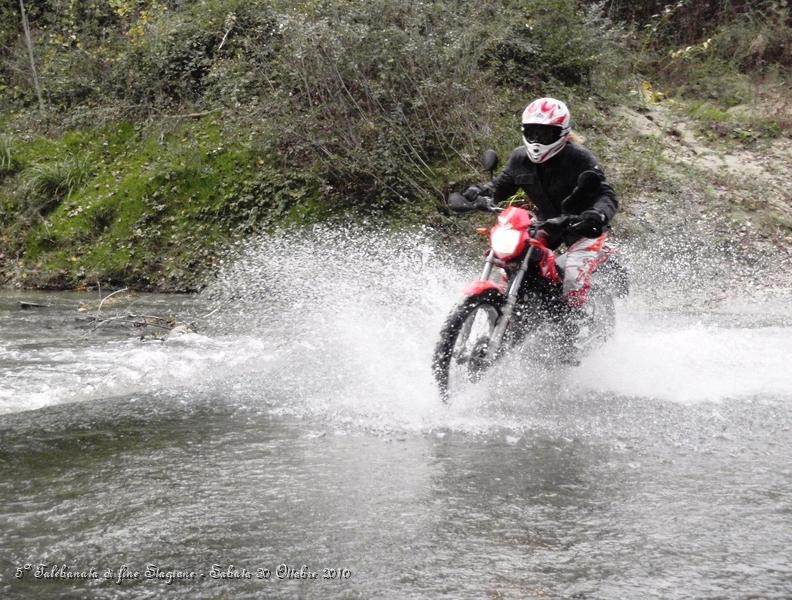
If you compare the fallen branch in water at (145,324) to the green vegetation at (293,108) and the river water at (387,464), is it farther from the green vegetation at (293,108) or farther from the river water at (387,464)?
the green vegetation at (293,108)

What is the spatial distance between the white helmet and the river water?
1.61 m

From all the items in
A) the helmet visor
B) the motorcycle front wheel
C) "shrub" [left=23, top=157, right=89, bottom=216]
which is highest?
the helmet visor

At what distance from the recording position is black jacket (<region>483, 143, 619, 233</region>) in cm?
698

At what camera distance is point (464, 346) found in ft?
21.1

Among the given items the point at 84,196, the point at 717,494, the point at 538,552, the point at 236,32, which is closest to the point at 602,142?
the point at 236,32

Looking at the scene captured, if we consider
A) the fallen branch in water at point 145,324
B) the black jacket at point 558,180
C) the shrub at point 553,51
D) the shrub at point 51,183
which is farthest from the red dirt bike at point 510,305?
the shrub at point 51,183

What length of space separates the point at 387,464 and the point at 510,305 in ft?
6.05

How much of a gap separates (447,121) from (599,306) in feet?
23.0

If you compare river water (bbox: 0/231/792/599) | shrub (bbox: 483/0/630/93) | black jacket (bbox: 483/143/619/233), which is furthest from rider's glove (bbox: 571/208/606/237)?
shrub (bbox: 483/0/630/93)

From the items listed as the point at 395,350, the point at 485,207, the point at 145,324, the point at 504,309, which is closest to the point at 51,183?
the point at 145,324

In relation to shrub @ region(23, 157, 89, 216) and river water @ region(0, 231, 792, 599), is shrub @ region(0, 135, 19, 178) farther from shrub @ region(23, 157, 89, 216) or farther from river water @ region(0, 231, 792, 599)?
river water @ region(0, 231, 792, 599)

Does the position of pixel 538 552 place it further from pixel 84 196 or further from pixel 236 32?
pixel 236 32

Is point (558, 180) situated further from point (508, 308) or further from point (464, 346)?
point (464, 346)

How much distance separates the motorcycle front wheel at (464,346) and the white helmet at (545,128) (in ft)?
4.26
